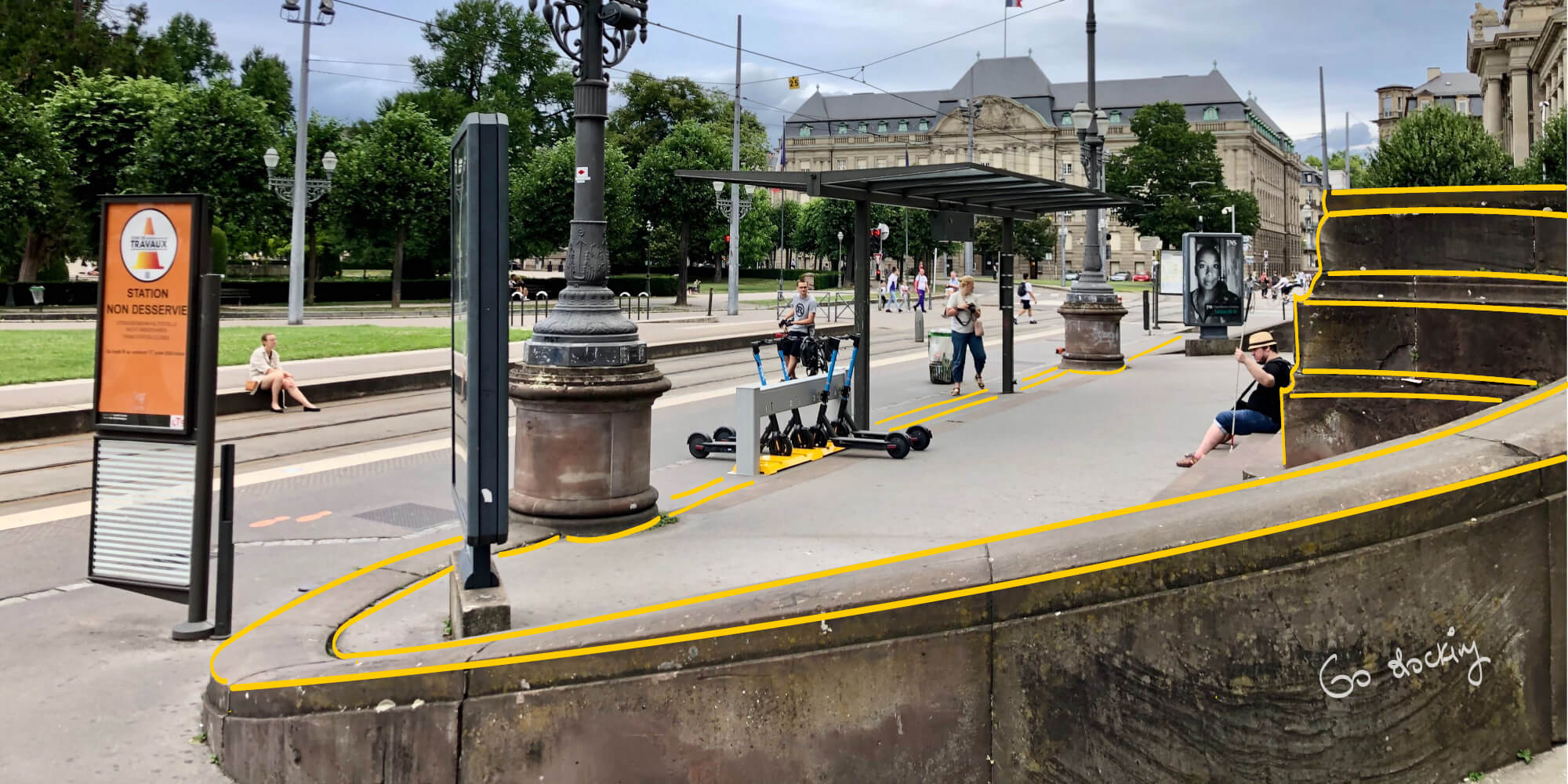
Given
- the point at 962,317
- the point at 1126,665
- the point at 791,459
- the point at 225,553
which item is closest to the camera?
the point at 1126,665

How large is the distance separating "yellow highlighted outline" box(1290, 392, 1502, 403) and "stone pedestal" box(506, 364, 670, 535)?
374 cm

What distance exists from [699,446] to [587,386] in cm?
369

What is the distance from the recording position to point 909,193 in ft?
40.1

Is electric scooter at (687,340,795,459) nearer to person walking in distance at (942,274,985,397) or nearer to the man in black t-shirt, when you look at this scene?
the man in black t-shirt

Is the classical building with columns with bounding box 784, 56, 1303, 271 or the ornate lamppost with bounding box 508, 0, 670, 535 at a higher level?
the classical building with columns with bounding box 784, 56, 1303, 271

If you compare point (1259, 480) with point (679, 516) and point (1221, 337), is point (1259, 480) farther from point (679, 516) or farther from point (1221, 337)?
point (1221, 337)

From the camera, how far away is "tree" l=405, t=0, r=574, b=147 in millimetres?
73062

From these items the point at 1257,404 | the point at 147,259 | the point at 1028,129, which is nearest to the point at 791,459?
the point at 1257,404

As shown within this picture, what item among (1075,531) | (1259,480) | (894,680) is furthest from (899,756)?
(1259,480)

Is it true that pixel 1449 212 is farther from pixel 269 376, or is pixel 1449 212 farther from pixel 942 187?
pixel 269 376

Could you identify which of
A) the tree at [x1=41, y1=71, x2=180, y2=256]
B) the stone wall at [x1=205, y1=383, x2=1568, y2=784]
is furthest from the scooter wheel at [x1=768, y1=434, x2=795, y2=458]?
the tree at [x1=41, y1=71, x2=180, y2=256]

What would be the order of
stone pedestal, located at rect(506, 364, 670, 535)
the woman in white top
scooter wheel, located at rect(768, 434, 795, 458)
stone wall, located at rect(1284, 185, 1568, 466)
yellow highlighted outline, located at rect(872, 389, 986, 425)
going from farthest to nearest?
the woman in white top < yellow highlighted outline, located at rect(872, 389, 986, 425) < scooter wheel, located at rect(768, 434, 795, 458) < stone pedestal, located at rect(506, 364, 670, 535) < stone wall, located at rect(1284, 185, 1568, 466)

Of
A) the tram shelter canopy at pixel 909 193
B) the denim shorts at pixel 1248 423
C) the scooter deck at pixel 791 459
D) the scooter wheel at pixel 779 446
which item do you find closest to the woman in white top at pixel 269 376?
the tram shelter canopy at pixel 909 193

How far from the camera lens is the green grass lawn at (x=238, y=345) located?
56.5 ft
